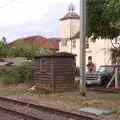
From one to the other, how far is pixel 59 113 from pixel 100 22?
12.3 metres

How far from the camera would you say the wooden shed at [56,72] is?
22.6 meters

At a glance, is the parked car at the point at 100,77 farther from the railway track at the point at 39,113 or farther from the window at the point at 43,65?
the railway track at the point at 39,113

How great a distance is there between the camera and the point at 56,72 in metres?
22.7

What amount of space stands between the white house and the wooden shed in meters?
28.0

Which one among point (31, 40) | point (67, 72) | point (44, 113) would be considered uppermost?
point (31, 40)

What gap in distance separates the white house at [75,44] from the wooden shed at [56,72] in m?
28.0

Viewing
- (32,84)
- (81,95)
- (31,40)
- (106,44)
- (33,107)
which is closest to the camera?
(33,107)

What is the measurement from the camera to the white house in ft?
172

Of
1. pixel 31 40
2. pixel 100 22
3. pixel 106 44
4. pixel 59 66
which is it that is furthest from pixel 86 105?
pixel 31 40

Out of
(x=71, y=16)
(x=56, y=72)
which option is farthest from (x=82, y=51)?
(x=71, y=16)

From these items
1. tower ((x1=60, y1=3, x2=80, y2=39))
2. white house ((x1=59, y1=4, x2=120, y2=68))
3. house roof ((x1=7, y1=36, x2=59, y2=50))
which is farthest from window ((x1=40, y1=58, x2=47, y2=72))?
house roof ((x1=7, y1=36, x2=59, y2=50))

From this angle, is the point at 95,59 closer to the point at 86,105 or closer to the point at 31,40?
the point at 86,105

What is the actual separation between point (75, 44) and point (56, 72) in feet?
127

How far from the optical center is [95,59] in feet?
179
